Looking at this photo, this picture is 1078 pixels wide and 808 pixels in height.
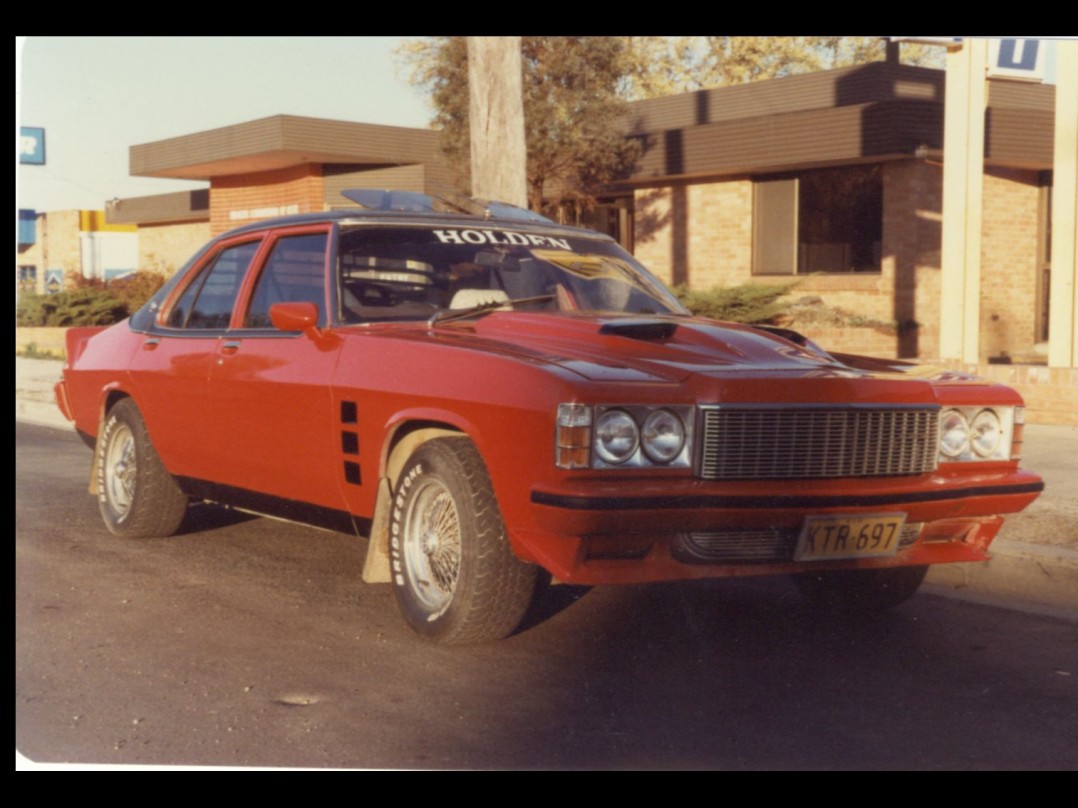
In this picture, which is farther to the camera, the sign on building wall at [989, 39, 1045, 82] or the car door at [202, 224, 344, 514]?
the sign on building wall at [989, 39, 1045, 82]

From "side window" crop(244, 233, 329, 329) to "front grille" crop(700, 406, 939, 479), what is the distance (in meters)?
2.08

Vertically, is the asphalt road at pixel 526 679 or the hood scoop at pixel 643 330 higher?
the hood scoop at pixel 643 330

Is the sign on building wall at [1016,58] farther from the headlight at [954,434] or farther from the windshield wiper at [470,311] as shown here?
the headlight at [954,434]

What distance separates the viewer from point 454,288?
6.04 metres

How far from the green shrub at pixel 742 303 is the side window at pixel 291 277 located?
1154 cm

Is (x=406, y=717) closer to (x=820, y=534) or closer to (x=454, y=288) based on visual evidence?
(x=820, y=534)

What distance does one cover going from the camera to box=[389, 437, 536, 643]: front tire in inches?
191

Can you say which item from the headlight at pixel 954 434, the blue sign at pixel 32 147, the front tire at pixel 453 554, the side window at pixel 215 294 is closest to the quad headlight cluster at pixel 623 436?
the front tire at pixel 453 554

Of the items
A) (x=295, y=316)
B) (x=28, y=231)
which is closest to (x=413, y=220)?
(x=295, y=316)

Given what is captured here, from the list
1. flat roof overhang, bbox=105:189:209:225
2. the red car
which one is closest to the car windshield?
the red car

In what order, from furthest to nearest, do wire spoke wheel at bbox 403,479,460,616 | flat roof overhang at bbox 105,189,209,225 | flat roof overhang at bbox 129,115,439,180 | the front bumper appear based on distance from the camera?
flat roof overhang at bbox 105,189,209,225, flat roof overhang at bbox 129,115,439,180, wire spoke wheel at bbox 403,479,460,616, the front bumper

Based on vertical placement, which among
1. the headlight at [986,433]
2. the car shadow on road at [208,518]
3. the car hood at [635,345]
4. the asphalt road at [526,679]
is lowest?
the asphalt road at [526,679]

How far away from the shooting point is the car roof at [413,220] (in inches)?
241

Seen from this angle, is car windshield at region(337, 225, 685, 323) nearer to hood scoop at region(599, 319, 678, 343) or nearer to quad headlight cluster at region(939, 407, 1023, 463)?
hood scoop at region(599, 319, 678, 343)
